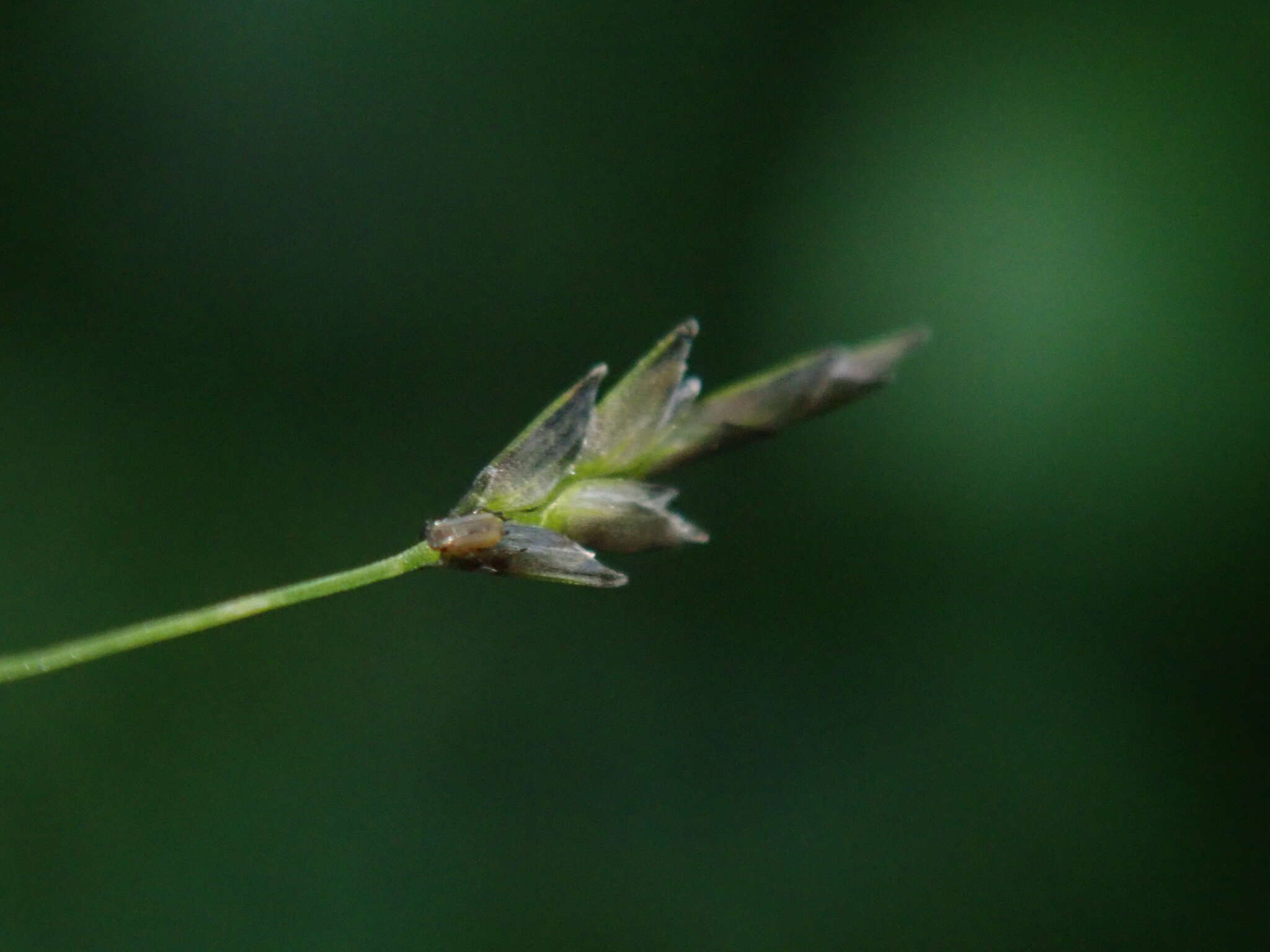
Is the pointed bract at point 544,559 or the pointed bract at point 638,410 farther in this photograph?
the pointed bract at point 638,410

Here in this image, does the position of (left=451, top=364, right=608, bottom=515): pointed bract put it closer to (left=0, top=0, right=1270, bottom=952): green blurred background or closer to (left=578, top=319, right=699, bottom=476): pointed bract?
(left=578, top=319, right=699, bottom=476): pointed bract

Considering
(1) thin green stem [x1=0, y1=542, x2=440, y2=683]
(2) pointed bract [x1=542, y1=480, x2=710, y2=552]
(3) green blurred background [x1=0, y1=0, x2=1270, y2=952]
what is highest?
(3) green blurred background [x1=0, y1=0, x2=1270, y2=952]

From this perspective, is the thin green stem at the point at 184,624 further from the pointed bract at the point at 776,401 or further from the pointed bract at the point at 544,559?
the pointed bract at the point at 776,401

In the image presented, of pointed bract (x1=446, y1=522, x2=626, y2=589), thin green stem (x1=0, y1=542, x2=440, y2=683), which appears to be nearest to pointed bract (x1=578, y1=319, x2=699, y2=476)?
pointed bract (x1=446, y1=522, x2=626, y2=589)

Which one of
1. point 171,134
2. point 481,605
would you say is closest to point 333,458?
point 481,605

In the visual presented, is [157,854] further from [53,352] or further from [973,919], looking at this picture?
[973,919]

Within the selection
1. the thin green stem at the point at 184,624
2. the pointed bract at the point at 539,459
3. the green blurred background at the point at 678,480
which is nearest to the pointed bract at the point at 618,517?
the pointed bract at the point at 539,459

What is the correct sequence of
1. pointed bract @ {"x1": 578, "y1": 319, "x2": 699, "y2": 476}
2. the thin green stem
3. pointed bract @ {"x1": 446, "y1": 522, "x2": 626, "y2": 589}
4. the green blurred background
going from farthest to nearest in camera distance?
the green blurred background, pointed bract @ {"x1": 578, "y1": 319, "x2": 699, "y2": 476}, pointed bract @ {"x1": 446, "y1": 522, "x2": 626, "y2": 589}, the thin green stem
